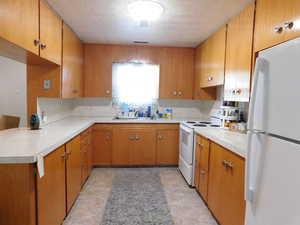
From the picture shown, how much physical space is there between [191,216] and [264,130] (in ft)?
4.81

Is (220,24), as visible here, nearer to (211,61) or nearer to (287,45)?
(211,61)

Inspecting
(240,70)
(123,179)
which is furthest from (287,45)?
(123,179)

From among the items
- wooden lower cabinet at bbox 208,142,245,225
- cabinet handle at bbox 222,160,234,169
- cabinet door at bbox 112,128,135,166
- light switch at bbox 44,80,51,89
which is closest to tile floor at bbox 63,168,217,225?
wooden lower cabinet at bbox 208,142,245,225

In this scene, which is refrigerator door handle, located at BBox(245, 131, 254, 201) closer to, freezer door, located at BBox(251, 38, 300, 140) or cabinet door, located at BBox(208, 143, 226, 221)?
freezer door, located at BBox(251, 38, 300, 140)

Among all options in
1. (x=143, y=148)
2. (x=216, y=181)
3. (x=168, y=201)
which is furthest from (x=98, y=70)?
(x=216, y=181)

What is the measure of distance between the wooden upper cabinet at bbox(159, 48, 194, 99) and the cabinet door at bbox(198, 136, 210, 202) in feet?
4.50

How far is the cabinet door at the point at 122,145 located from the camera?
3297mm

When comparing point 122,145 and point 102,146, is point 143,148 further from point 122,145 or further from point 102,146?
point 102,146

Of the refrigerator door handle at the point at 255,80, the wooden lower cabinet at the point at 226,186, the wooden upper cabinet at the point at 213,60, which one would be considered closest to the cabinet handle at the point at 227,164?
the wooden lower cabinet at the point at 226,186

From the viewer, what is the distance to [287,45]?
888 mm

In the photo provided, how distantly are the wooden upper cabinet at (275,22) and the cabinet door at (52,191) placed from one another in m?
1.98

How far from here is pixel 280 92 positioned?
3.04ft

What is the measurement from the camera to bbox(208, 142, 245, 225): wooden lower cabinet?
147 cm

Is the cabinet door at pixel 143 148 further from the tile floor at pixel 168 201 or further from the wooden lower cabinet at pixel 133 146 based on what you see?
the tile floor at pixel 168 201
